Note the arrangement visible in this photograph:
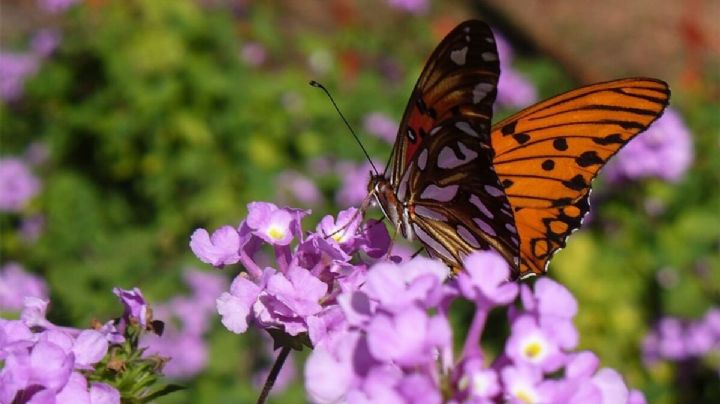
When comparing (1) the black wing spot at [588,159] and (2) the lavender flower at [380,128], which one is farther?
(2) the lavender flower at [380,128]

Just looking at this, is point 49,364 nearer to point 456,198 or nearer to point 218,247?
point 218,247

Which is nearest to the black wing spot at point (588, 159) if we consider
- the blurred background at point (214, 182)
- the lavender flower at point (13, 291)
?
the lavender flower at point (13, 291)

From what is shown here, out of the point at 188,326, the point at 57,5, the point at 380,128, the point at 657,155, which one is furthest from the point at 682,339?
the point at 57,5

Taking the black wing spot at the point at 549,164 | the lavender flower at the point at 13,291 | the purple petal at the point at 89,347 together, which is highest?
the black wing spot at the point at 549,164

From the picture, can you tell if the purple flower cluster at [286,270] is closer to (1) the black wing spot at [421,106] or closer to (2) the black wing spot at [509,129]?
(1) the black wing spot at [421,106]

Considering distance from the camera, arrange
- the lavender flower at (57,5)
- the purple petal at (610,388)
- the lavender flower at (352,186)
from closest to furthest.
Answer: the purple petal at (610,388), the lavender flower at (352,186), the lavender flower at (57,5)

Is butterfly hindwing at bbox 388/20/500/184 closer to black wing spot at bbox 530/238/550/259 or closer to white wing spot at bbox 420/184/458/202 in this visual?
white wing spot at bbox 420/184/458/202

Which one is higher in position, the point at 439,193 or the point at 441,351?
the point at 439,193

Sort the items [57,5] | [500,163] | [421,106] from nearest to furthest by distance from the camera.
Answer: [421,106]
[500,163]
[57,5]
